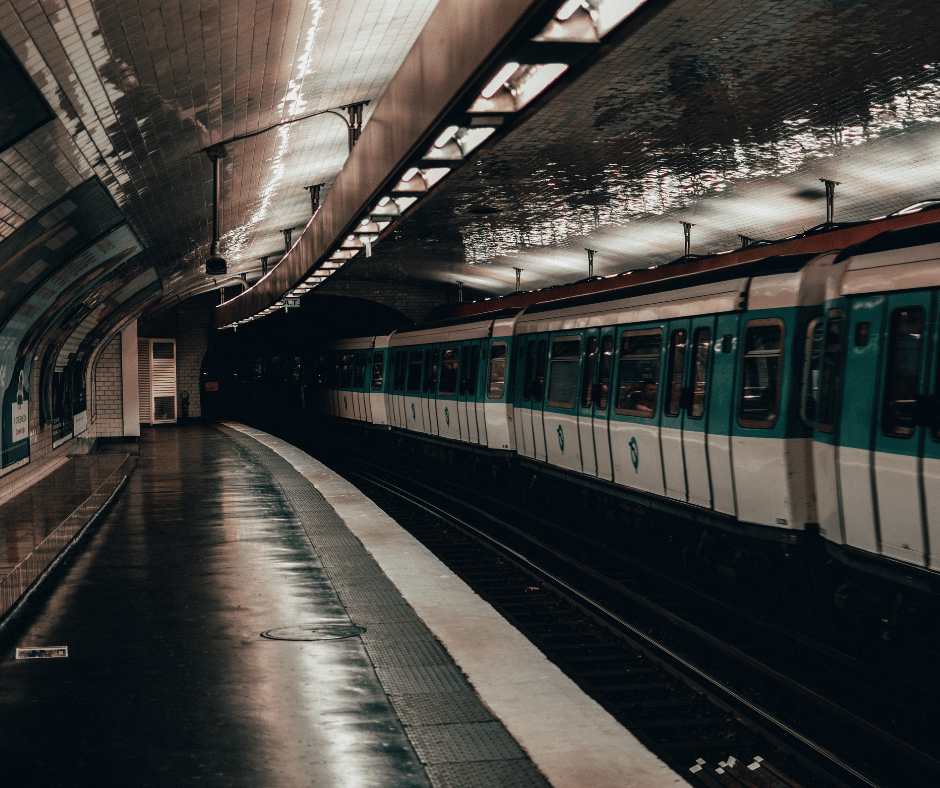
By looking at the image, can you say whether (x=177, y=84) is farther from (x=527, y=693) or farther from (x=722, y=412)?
(x=722, y=412)

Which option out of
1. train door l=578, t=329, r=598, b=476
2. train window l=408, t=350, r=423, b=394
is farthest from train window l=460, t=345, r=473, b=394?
train door l=578, t=329, r=598, b=476

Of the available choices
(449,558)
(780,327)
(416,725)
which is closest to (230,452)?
(449,558)

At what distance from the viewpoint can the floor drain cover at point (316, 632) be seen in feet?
20.5

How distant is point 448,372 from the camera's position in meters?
18.1

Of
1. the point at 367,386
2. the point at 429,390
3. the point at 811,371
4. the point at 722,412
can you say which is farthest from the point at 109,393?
the point at 811,371

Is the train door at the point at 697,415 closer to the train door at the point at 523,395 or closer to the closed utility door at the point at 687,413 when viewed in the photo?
the closed utility door at the point at 687,413

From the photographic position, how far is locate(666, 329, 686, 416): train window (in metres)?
9.11

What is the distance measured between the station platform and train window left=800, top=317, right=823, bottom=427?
290cm

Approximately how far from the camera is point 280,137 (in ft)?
33.3

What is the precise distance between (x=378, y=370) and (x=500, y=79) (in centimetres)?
1965

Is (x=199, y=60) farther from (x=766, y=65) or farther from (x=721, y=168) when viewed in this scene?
(x=721, y=168)

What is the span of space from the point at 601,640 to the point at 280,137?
6216 mm

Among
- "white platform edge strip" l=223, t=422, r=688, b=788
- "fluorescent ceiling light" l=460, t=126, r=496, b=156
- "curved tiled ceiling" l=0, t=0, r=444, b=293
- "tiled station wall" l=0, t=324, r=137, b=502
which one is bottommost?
"white platform edge strip" l=223, t=422, r=688, b=788

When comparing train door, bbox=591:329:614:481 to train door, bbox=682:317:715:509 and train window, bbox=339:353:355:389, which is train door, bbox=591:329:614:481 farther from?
train window, bbox=339:353:355:389
